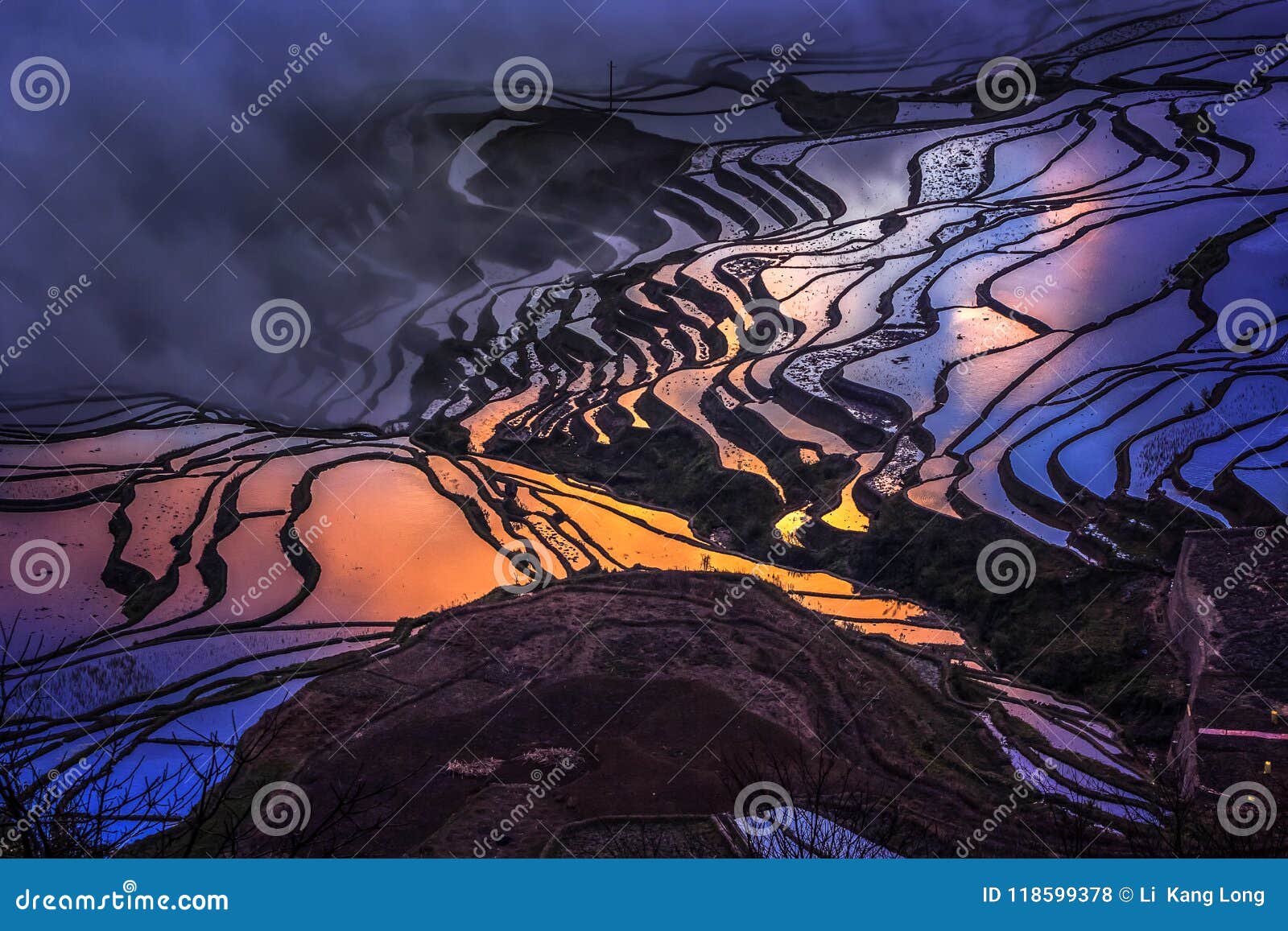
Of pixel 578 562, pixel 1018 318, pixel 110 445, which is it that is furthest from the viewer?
pixel 1018 318

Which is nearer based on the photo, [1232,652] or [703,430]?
[1232,652]

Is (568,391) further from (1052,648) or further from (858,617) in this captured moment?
(1052,648)

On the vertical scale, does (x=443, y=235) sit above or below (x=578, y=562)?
above

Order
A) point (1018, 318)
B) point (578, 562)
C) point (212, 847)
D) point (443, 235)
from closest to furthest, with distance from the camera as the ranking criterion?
point (212, 847)
point (578, 562)
point (1018, 318)
point (443, 235)

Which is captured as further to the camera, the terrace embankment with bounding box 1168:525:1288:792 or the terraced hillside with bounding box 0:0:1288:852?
the terraced hillside with bounding box 0:0:1288:852

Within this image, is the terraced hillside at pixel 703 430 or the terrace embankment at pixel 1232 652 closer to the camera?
the terrace embankment at pixel 1232 652

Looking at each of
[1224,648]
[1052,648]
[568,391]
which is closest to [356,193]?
[568,391]

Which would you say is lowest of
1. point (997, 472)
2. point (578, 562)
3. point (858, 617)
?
point (578, 562)

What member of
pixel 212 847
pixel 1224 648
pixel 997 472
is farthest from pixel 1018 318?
pixel 212 847

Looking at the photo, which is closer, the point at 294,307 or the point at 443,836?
Answer: the point at 443,836

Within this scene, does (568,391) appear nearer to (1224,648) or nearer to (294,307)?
(294,307)
